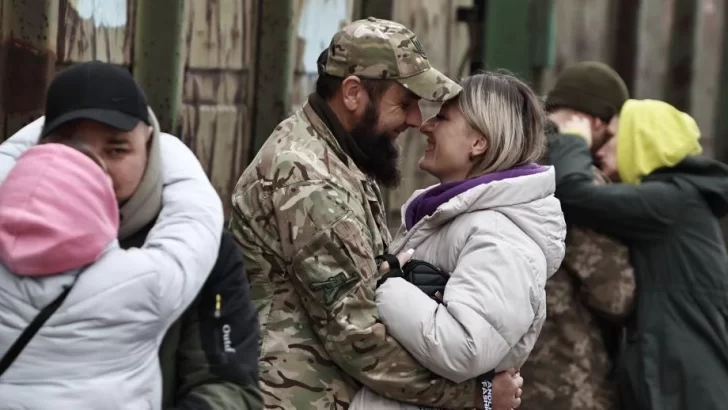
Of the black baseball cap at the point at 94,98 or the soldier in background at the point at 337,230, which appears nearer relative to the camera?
the black baseball cap at the point at 94,98

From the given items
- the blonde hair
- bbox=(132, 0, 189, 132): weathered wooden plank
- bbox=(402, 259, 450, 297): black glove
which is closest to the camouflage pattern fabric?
bbox=(402, 259, 450, 297): black glove

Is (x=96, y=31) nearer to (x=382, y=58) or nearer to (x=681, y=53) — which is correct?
(x=382, y=58)

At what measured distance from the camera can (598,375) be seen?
4930mm

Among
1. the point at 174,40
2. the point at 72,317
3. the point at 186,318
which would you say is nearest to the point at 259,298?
the point at 186,318

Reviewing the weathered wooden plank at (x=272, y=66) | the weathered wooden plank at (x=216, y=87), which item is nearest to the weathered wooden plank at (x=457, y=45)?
the weathered wooden plank at (x=272, y=66)

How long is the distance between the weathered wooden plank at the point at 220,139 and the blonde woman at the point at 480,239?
130 cm

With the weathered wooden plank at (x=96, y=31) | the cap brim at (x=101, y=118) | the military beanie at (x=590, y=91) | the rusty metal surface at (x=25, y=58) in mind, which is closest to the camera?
the cap brim at (x=101, y=118)

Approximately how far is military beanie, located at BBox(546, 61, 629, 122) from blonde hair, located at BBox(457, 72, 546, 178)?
4.79 ft

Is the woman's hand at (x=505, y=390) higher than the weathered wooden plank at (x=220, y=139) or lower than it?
lower

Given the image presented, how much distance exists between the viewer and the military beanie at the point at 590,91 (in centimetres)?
512

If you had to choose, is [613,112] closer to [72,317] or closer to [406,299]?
[406,299]

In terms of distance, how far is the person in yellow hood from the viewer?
191 inches

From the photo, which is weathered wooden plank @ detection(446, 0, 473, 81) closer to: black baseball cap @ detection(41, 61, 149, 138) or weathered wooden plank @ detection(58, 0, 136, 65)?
weathered wooden plank @ detection(58, 0, 136, 65)

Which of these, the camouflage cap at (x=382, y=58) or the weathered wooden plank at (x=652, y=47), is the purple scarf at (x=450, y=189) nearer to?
the camouflage cap at (x=382, y=58)
